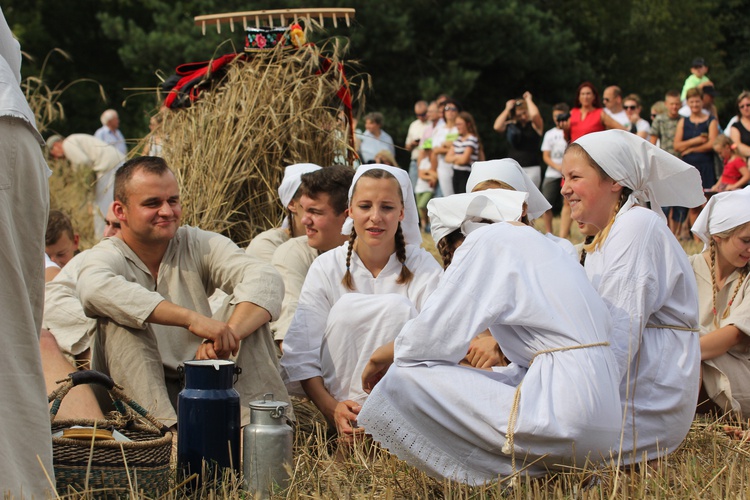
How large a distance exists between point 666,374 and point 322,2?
18381 millimetres

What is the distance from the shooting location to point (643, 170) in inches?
155

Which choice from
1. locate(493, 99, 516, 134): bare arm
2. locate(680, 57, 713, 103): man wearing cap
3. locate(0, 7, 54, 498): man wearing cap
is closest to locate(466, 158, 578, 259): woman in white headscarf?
locate(0, 7, 54, 498): man wearing cap

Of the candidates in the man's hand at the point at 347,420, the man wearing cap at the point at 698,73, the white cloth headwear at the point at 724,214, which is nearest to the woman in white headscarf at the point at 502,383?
the man's hand at the point at 347,420

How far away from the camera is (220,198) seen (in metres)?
7.18

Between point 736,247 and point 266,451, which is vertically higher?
point 736,247

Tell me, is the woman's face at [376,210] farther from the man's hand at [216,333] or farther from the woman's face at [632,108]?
the woman's face at [632,108]

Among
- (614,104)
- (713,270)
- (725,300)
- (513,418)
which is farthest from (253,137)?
(614,104)

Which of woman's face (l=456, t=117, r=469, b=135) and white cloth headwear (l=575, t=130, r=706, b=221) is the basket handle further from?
woman's face (l=456, t=117, r=469, b=135)

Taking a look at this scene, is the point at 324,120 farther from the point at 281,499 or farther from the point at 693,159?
the point at 693,159

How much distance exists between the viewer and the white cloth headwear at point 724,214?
16.2 ft

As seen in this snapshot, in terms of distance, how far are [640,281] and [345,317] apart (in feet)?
4.31

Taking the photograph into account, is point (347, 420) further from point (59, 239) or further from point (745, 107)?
point (745, 107)

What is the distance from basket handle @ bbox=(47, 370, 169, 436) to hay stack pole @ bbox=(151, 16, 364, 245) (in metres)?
3.56

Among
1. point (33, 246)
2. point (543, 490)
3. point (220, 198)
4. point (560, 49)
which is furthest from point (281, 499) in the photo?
point (560, 49)
